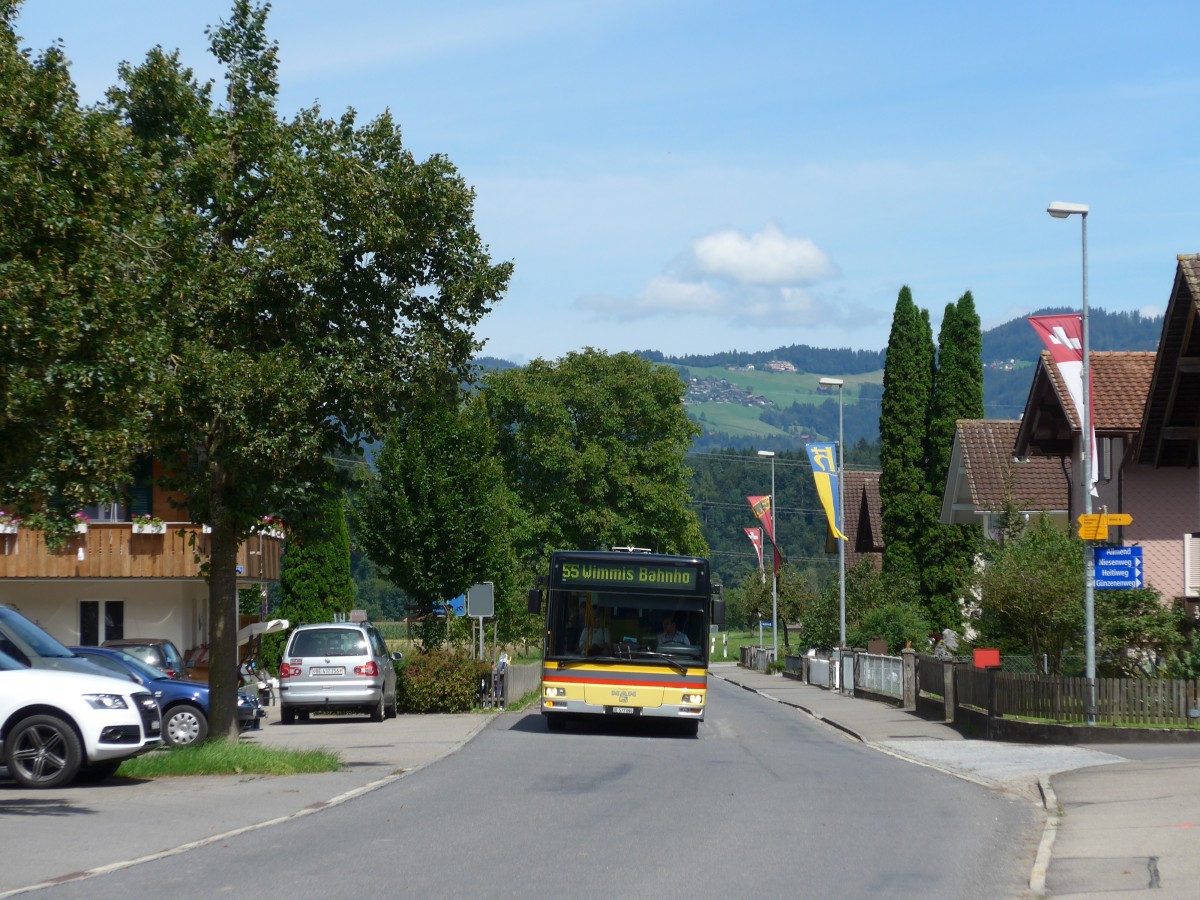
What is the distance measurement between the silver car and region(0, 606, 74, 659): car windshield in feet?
38.6

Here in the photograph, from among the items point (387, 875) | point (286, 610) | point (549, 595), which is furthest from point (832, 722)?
point (286, 610)

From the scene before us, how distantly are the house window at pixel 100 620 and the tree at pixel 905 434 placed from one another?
29.4 m

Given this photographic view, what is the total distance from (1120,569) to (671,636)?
23.1ft

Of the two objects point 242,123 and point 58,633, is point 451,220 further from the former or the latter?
point 58,633

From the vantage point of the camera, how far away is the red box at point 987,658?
27.2 m

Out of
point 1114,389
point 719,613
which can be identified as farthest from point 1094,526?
point 1114,389

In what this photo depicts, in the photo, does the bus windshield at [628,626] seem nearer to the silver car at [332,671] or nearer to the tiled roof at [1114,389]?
the silver car at [332,671]

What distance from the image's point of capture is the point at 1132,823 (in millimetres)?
12641

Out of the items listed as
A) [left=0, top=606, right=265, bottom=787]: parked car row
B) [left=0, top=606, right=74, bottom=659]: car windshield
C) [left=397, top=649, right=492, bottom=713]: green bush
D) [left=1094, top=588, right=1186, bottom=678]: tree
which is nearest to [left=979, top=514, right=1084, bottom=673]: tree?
[left=1094, top=588, right=1186, bottom=678]: tree

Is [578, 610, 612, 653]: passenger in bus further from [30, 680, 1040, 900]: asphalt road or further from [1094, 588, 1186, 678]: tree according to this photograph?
[1094, 588, 1186, 678]: tree

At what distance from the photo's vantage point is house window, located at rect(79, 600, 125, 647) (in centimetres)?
3797

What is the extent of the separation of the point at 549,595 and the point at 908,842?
13.0 m

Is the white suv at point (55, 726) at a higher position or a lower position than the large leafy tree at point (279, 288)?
lower

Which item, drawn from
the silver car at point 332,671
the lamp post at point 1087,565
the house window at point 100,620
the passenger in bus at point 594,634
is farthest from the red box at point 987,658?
the house window at point 100,620
